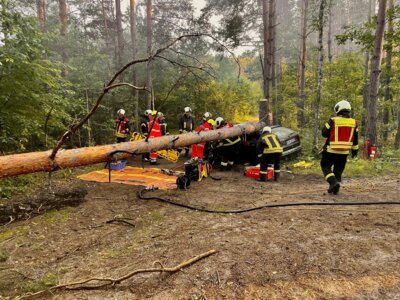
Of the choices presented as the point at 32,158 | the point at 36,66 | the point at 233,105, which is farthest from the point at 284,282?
the point at 233,105

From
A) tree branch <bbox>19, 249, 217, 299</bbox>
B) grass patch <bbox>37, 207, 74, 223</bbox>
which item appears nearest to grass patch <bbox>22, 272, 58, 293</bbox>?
tree branch <bbox>19, 249, 217, 299</bbox>

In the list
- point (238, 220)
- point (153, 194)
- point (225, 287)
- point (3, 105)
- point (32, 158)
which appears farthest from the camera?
point (3, 105)

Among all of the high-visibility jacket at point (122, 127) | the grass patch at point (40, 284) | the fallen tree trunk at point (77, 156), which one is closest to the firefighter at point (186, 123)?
the high-visibility jacket at point (122, 127)

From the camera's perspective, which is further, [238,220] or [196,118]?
[196,118]

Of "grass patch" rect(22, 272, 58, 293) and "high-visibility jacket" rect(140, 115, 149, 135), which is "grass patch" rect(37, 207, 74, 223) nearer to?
"grass patch" rect(22, 272, 58, 293)

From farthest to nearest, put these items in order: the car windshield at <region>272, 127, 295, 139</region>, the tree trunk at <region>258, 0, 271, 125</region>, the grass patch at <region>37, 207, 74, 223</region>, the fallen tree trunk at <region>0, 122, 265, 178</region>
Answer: the tree trunk at <region>258, 0, 271, 125</region>, the car windshield at <region>272, 127, 295, 139</region>, the grass patch at <region>37, 207, 74, 223</region>, the fallen tree trunk at <region>0, 122, 265, 178</region>

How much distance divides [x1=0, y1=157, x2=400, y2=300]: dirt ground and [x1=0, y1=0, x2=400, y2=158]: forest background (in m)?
1.86

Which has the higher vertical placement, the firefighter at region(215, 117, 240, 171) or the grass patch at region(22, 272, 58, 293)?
the firefighter at region(215, 117, 240, 171)

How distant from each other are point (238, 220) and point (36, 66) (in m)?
5.84

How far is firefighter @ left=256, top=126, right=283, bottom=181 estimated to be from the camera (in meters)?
7.98

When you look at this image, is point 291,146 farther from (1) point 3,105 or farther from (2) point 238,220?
(1) point 3,105

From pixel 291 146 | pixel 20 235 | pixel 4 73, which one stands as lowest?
pixel 20 235

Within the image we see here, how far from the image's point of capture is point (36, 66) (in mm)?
7090

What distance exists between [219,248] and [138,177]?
5230 mm
